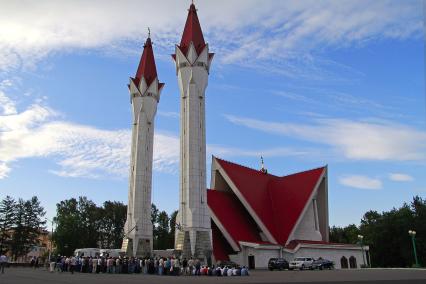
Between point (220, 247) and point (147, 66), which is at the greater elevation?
point (147, 66)

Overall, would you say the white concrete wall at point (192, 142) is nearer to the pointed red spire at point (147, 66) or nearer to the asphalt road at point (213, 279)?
the pointed red spire at point (147, 66)

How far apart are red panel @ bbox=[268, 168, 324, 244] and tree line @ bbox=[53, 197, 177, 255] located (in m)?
34.9

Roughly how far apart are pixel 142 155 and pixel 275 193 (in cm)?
1665

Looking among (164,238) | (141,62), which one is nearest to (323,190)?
(141,62)

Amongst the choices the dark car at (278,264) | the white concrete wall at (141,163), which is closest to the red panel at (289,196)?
the dark car at (278,264)

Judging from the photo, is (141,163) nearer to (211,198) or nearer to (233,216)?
(211,198)

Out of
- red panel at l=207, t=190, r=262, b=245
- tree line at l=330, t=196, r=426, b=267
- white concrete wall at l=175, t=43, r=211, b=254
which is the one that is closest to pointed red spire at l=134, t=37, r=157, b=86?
white concrete wall at l=175, t=43, r=211, b=254

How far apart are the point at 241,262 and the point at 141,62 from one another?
26.7 metres

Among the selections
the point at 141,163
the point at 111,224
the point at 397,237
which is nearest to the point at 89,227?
the point at 111,224

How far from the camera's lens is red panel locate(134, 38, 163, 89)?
50969 mm

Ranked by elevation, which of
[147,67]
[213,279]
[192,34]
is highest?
[192,34]

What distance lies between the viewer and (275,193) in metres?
52.2

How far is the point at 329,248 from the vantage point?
4784 cm

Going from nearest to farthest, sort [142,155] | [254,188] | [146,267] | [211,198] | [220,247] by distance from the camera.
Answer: [146,267], [220,247], [211,198], [142,155], [254,188]
